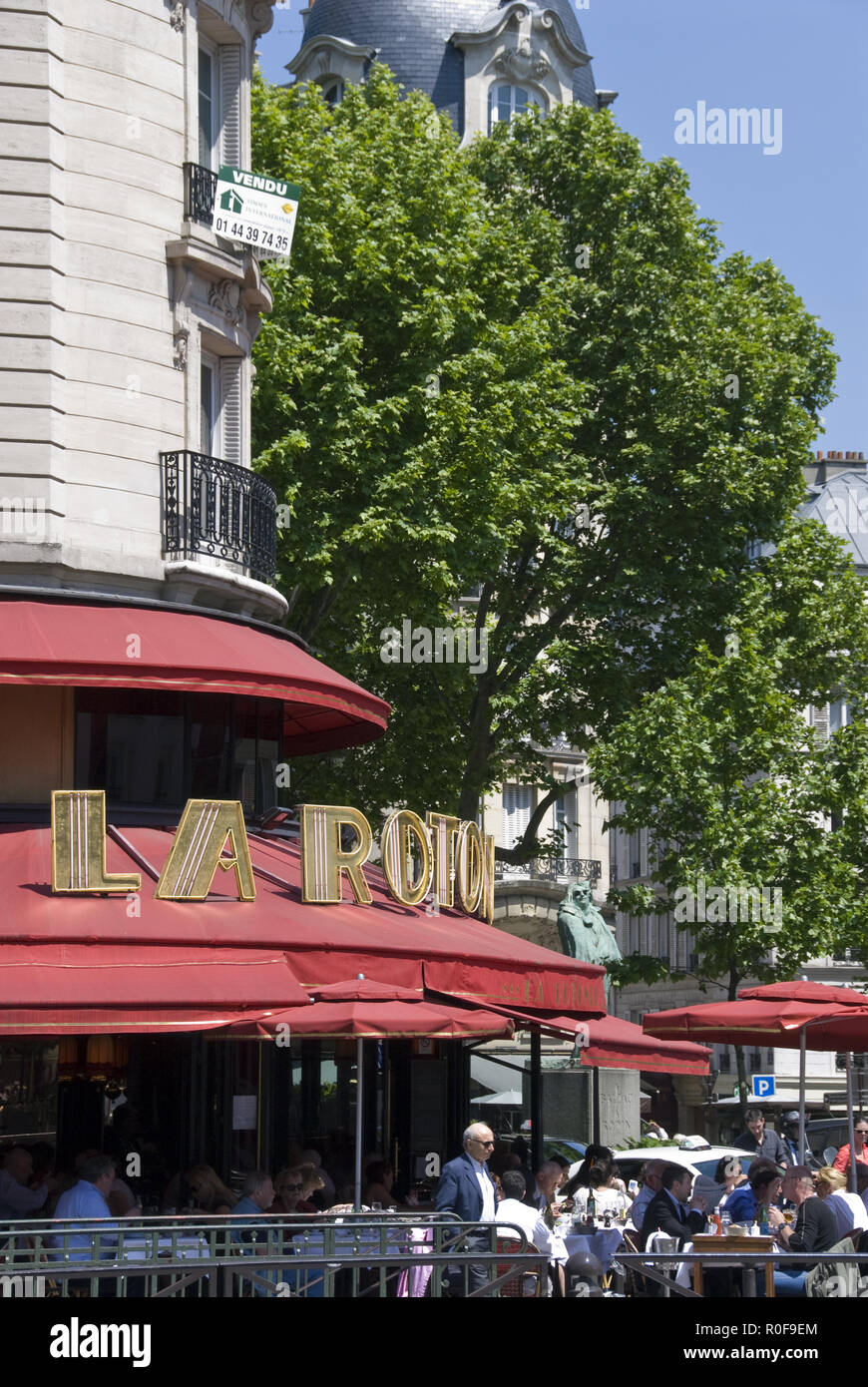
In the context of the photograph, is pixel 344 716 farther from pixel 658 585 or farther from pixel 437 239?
pixel 658 585

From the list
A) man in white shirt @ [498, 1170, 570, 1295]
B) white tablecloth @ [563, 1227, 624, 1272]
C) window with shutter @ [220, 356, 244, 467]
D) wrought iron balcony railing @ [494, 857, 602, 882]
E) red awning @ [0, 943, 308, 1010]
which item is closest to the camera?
man in white shirt @ [498, 1170, 570, 1295]

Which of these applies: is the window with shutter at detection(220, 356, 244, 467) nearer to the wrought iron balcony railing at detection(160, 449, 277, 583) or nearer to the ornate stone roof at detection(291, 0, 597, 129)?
the wrought iron balcony railing at detection(160, 449, 277, 583)

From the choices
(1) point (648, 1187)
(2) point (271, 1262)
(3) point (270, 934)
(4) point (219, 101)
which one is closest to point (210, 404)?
(4) point (219, 101)

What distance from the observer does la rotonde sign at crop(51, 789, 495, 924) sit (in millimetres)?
15062

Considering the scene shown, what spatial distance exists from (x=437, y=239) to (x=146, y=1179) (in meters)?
15.2

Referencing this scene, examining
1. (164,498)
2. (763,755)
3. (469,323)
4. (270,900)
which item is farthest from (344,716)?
(763,755)

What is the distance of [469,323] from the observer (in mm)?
27719

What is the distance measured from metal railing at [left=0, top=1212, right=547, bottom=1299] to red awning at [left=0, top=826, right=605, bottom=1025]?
2.13 meters

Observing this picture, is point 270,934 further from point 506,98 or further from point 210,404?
point 506,98

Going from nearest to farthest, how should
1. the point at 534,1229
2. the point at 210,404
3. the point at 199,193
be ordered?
the point at 534,1229
the point at 199,193
the point at 210,404

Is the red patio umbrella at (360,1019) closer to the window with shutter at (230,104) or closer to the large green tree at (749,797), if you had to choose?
the window with shutter at (230,104)

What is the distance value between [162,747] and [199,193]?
5.45 meters

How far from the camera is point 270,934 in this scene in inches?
583

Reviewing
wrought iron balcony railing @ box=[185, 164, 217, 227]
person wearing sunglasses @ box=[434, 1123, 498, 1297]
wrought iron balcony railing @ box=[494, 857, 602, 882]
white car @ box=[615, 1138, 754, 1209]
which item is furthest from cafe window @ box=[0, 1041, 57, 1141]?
wrought iron balcony railing @ box=[494, 857, 602, 882]
